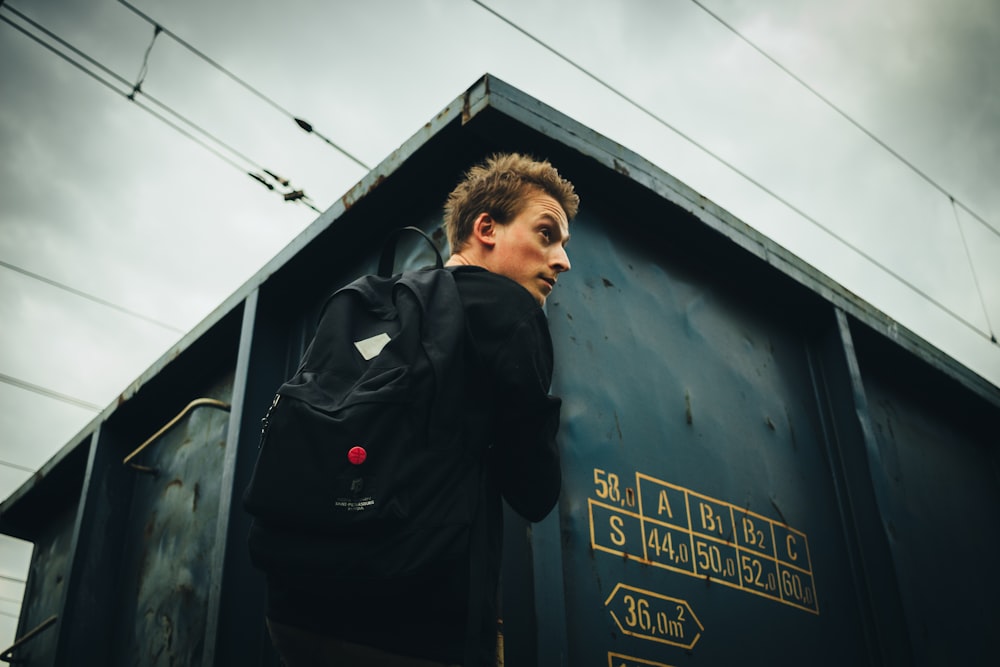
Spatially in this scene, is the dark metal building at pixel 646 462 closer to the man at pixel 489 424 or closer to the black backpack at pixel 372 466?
the man at pixel 489 424

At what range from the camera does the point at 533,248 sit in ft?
6.27

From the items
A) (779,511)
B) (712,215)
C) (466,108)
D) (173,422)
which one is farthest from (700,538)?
(173,422)

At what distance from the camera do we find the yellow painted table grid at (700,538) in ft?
8.81

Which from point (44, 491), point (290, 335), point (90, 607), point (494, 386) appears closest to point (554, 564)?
point (494, 386)

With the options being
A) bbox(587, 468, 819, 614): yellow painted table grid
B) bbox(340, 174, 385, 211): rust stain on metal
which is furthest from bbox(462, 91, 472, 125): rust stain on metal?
bbox(587, 468, 819, 614): yellow painted table grid

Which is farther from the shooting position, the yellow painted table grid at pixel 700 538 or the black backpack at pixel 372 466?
the yellow painted table grid at pixel 700 538

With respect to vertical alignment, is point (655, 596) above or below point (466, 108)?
below

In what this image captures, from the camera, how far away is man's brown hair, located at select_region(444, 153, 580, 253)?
1.99 meters

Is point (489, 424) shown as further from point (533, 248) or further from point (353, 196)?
point (353, 196)

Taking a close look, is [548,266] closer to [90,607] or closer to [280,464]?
[280,464]

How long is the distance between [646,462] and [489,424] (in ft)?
4.89

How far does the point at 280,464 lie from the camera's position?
1.37 meters

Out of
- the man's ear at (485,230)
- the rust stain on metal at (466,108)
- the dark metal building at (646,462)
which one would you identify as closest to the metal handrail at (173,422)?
the dark metal building at (646,462)

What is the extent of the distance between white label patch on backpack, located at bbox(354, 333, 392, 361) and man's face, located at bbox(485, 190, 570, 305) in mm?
416
